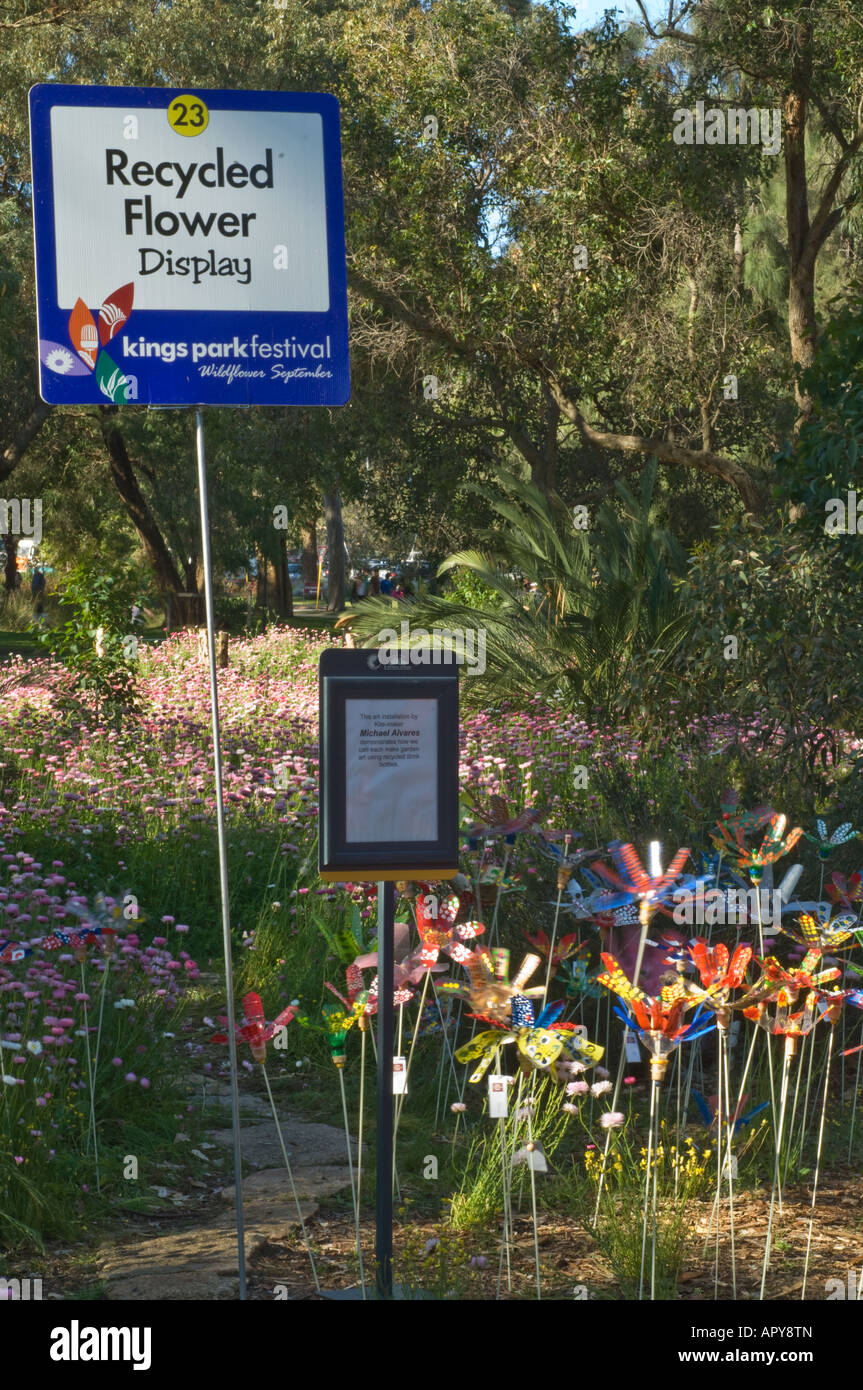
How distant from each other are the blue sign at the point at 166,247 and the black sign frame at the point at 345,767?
2.48ft

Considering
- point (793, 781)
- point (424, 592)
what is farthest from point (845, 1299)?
point (424, 592)

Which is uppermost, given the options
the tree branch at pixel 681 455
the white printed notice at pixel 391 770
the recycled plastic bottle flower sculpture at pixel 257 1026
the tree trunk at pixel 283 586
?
the tree trunk at pixel 283 586

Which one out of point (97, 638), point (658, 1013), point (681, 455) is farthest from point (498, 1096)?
point (681, 455)

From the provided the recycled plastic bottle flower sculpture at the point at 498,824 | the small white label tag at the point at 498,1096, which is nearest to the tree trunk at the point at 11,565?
the recycled plastic bottle flower sculpture at the point at 498,824

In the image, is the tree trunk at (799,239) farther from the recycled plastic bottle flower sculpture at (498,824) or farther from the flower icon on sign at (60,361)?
the flower icon on sign at (60,361)

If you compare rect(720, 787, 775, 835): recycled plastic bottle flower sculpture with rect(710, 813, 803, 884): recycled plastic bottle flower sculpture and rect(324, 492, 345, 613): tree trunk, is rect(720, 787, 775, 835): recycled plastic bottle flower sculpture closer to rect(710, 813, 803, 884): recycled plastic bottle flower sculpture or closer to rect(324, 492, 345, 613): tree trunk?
rect(710, 813, 803, 884): recycled plastic bottle flower sculpture

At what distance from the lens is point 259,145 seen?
3.10 metres

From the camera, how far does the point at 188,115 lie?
3.04 m

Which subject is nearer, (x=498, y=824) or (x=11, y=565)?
(x=498, y=824)

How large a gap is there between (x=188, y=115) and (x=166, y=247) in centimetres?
29

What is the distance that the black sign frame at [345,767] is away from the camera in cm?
259

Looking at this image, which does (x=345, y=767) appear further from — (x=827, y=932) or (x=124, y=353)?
(x=827, y=932)

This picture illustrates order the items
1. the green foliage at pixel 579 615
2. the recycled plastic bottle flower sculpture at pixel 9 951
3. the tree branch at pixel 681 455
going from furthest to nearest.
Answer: the tree branch at pixel 681 455, the green foliage at pixel 579 615, the recycled plastic bottle flower sculpture at pixel 9 951

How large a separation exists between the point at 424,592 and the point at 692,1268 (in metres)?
8.70
